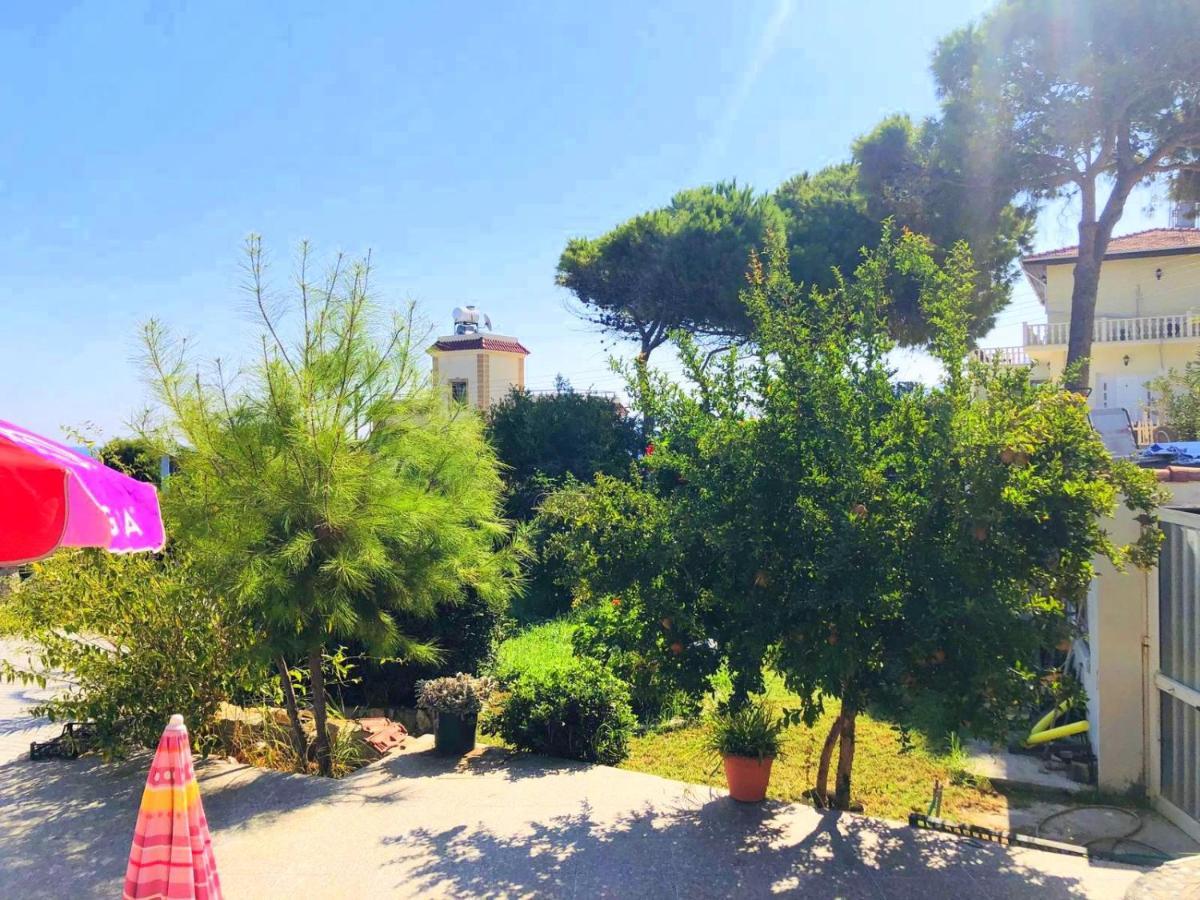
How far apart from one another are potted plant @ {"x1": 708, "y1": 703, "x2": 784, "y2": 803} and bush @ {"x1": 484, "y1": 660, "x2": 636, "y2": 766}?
136cm

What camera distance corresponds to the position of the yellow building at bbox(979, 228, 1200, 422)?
71.8 ft

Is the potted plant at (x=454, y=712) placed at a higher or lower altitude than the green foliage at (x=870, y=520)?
lower

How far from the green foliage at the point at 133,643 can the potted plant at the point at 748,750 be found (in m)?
3.85

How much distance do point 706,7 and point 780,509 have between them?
21.6 feet

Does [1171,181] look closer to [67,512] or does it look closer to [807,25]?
[807,25]

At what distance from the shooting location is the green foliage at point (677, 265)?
1964 centimetres

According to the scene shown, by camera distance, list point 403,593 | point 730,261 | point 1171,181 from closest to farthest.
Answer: point 403,593
point 1171,181
point 730,261

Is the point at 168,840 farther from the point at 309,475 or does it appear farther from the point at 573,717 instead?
the point at 573,717

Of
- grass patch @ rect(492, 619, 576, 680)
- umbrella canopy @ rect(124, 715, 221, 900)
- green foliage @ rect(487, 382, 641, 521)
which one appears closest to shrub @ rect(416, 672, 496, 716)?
grass patch @ rect(492, 619, 576, 680)

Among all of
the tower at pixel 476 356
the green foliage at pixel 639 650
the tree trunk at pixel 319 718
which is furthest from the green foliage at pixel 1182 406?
the tower at pixel 476 356

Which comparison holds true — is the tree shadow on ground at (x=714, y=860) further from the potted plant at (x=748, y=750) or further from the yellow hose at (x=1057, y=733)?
the yellow hose at (x=1057, y=733)

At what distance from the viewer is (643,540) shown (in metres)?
4.97

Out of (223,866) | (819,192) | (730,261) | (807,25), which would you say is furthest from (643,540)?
(819,192)

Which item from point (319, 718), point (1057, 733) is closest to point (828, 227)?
point (1057, 733)
